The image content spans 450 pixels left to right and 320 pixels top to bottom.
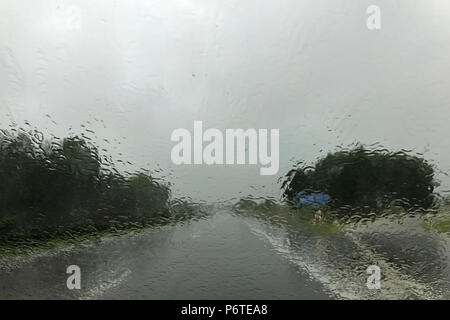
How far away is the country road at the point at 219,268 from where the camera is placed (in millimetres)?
2332

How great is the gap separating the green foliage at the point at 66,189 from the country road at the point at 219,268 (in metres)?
0.23

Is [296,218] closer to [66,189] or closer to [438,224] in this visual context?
[438,224]

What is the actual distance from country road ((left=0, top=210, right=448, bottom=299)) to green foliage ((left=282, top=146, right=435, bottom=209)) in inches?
12.5

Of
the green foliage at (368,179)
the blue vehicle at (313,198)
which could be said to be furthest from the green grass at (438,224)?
the blue vehicle at (313,198)

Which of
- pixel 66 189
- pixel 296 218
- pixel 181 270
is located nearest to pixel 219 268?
pixel 181 270

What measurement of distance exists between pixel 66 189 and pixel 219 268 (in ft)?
4.98

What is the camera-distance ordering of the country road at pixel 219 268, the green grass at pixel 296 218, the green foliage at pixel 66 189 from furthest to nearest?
the green foliage at pixel 66 189, the green grass at pixel 296 218, the country road at pixel 219 268

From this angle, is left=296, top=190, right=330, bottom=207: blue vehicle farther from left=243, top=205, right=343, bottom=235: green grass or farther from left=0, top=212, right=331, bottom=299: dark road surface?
left=0, top=212, right=331, bottom=299: dark road surface

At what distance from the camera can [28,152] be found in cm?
286

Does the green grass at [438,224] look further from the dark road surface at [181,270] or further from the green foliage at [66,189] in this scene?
the green foliage at [66,189]

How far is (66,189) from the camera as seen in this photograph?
9.57ft

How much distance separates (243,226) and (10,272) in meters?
1.85

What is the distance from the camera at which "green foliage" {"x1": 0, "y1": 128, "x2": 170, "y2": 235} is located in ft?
8.75

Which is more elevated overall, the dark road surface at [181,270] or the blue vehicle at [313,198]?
the blue vehicle at [313,198]
